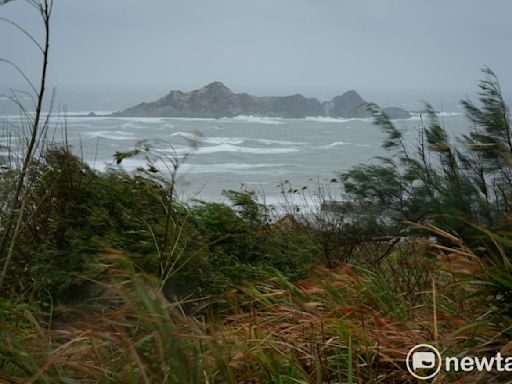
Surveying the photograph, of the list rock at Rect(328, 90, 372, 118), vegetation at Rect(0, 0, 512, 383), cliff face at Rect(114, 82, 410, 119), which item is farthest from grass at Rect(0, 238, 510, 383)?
rock at Rect(328, 90, 372, 118)

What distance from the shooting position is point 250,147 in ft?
30.3

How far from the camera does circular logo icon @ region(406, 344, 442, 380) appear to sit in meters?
2.12

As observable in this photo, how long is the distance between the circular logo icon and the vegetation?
37 mm

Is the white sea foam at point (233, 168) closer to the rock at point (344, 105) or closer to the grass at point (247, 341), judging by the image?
the grass at point (247, 341)

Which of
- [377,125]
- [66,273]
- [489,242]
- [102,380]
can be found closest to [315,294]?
[489,242]

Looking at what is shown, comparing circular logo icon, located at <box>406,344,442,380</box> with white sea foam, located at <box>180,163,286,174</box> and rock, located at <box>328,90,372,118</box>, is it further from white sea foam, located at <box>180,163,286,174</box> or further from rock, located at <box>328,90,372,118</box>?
rock, located at <box>328,90,372,118</box>

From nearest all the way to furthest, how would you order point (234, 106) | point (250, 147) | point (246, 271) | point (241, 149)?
point (246, 271), point (241, 149), point (250, 147), point (234, 106)

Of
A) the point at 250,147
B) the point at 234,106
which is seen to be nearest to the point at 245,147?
the point at 250,147

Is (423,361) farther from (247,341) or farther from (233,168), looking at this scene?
(233,168)

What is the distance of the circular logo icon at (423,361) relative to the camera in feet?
6.97

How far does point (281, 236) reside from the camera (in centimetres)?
443

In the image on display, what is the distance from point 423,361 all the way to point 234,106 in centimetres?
1234

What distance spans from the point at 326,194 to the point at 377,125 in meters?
1.60

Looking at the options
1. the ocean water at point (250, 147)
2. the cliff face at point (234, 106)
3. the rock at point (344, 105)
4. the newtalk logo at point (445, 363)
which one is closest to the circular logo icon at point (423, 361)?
the newtalk logo at point (445, 363)
